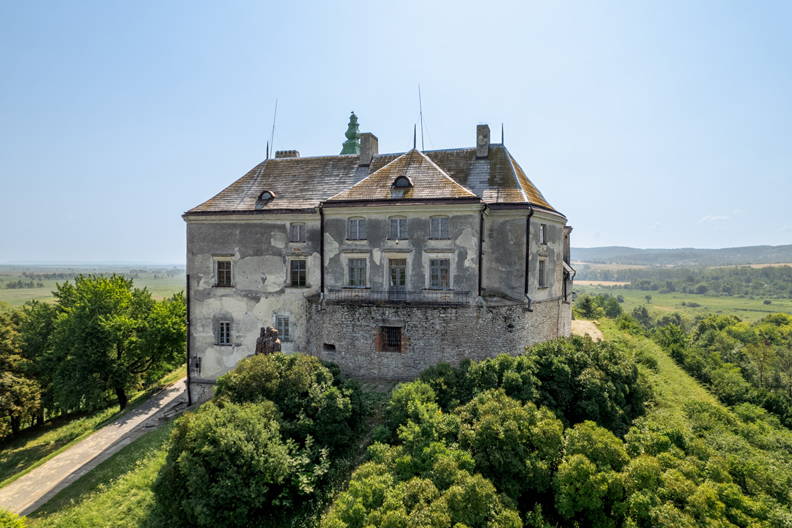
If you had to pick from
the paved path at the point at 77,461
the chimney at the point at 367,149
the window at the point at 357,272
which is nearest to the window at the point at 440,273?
the window at the point at 357,272

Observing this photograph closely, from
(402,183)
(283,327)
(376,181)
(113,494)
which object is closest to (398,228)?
(402,183)

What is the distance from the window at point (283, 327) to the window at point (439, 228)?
34.5ft

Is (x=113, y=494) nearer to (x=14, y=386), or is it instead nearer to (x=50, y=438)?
(x=50, y=438)

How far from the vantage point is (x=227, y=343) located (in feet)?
82.7

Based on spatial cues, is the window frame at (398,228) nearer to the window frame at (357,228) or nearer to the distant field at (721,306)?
the window frame at (357,228)

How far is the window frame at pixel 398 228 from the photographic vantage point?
2164 cm

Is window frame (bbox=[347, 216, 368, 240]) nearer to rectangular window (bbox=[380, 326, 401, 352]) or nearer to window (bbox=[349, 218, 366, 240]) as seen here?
window (bbox=[349, 218, 366, 240])

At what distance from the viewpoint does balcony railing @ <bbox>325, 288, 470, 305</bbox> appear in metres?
20.9

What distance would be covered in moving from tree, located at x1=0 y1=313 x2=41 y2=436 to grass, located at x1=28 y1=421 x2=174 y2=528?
15.1 metres

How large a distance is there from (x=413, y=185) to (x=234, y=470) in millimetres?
15586

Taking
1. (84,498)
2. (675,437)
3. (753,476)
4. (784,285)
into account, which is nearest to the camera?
(753,476)

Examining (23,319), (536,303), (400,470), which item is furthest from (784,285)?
(23,319)

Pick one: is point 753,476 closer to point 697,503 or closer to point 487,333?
point 697,503

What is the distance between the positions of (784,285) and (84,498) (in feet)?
771
